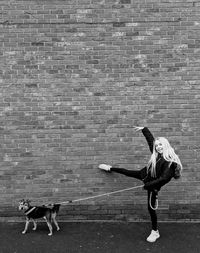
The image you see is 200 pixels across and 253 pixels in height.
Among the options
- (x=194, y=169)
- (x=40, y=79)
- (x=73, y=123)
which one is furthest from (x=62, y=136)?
(x=194, y=169)

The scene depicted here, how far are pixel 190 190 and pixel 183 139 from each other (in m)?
0.84

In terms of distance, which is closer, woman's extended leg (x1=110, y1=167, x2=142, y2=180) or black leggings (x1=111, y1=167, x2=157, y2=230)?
black leggings (x1=111, y1=167, x2=157, y2=230)

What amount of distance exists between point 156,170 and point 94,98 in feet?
4.87

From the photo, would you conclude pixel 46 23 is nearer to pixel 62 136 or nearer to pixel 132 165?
pixel 62 136

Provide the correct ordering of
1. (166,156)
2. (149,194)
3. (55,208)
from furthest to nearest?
(55,208), (149,194), (166,156)

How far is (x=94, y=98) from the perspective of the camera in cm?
553

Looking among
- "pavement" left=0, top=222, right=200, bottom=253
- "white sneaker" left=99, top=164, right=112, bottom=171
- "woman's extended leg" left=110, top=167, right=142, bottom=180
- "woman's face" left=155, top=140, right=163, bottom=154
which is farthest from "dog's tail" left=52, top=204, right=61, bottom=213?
"woman's face" left=155, top=140, right=163, bottom=154

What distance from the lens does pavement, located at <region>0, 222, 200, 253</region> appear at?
4898 millimetres

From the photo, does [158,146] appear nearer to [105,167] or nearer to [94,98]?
[105,167]

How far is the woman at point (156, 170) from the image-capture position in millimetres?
4773

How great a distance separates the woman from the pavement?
0.25 metres

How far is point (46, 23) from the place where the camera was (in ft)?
17.7

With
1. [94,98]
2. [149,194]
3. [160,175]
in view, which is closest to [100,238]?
[149,194]

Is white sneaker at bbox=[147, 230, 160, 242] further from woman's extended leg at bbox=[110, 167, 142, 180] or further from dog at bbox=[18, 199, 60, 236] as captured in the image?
dog at bbox=[18, 199, 60, 236]
